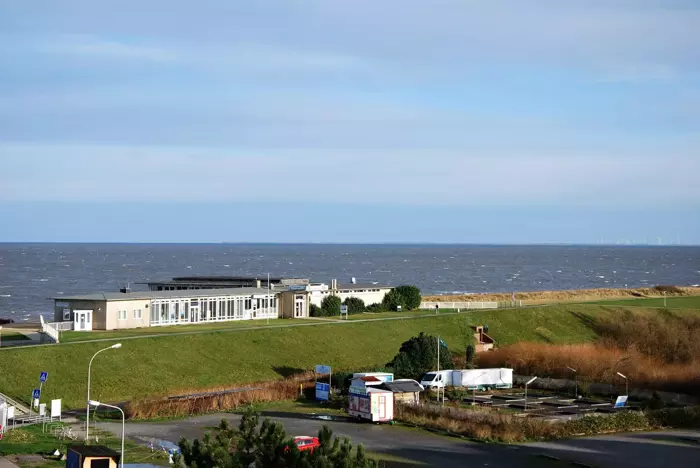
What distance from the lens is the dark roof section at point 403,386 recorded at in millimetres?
50719

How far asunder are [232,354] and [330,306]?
19700 mm

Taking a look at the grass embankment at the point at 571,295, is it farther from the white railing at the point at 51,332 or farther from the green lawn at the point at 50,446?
the green lawn at the point at 50,446

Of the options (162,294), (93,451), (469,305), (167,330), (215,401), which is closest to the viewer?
(93,451)

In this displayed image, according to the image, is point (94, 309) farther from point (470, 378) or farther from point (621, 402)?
point (621, 402)

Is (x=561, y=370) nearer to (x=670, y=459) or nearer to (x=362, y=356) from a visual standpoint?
(x=362, y=356)

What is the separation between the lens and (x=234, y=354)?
60125 millimetres

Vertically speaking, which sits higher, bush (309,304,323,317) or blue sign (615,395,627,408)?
bush (309,304,323,317)

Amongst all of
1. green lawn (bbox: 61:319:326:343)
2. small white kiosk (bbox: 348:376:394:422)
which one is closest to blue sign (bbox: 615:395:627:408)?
small white kiosk (bbox: 348:376:394:422)

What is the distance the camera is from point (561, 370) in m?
61.2

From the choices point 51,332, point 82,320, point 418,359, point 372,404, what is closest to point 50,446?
point 372,404

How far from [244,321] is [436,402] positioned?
23762 mm

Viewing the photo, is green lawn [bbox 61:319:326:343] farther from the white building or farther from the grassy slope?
the white building

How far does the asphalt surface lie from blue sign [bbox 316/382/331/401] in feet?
17.9

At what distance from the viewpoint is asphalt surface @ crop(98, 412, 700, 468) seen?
38875mm
